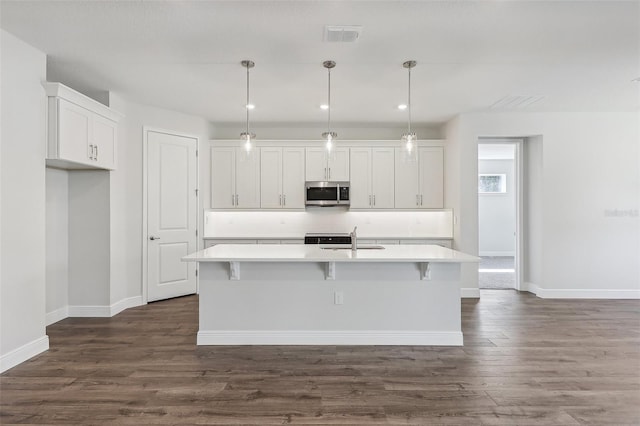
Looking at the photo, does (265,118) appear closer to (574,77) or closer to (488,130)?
(488,130)

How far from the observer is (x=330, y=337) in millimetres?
3551

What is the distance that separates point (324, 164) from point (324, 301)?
2960 millimetres

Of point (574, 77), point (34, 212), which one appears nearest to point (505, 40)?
point (574, 77)

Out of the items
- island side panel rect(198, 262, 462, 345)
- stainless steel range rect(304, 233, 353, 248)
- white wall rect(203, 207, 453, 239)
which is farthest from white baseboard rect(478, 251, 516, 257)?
island side panel rect(198, 262, 462, 345)

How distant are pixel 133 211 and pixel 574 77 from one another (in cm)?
550

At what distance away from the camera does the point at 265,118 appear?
18.9 ft

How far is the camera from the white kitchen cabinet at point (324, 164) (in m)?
6.04

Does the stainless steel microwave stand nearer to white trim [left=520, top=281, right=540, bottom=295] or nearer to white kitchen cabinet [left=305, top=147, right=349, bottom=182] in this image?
white kitchen cabinet [left=305, top=147, right=349, bottom=182]

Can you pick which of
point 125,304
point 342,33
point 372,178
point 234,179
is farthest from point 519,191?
point 125,304

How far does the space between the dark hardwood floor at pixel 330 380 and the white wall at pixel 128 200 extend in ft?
2.87

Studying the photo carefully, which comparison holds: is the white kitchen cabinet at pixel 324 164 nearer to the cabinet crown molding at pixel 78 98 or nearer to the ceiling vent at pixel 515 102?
the ceiling vent at pixel 515 102

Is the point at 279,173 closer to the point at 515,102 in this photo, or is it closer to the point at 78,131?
the point at 78,131

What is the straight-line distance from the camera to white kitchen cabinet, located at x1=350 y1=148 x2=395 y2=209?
6.06 m

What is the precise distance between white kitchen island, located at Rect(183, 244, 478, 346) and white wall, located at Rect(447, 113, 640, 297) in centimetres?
214
